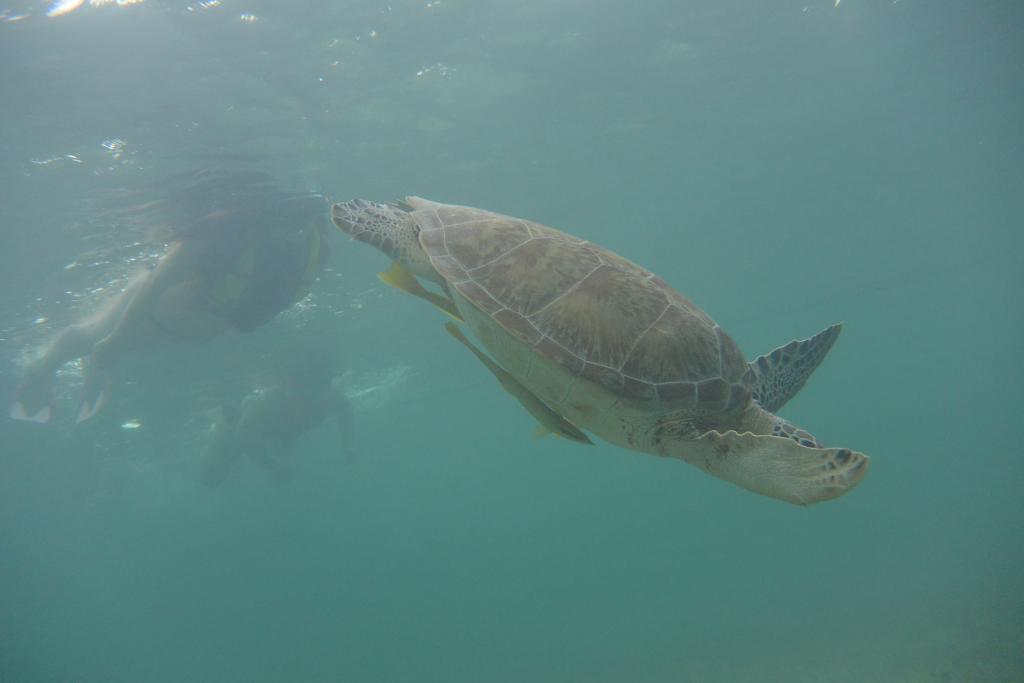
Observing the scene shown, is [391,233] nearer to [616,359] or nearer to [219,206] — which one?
[616,359]

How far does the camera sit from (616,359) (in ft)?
7.24

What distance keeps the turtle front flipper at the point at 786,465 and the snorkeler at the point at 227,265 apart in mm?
11527

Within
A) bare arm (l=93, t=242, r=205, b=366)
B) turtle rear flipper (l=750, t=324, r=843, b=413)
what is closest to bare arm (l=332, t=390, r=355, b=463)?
bare arm (l=93, t=242, r=205, b=366)

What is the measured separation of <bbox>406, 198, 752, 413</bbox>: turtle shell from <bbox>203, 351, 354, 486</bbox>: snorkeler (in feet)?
63.2

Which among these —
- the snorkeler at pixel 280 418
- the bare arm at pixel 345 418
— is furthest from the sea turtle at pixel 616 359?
the bare arm at pixel 345 418

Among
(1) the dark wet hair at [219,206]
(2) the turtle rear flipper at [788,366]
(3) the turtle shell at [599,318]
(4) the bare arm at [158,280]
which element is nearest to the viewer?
(3) the turtle shell at [599,318]

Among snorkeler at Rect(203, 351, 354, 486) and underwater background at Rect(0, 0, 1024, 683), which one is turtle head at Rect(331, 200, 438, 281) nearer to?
underwater background at Rect(0, 0, 1024, 683)

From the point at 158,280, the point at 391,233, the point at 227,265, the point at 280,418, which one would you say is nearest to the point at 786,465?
the point at 391,233

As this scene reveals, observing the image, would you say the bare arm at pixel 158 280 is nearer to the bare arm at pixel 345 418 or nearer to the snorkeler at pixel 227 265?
the snorkeler at pixel 227 265

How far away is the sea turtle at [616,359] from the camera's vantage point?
207cm

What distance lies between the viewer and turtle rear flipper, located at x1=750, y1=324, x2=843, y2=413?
10.0ft

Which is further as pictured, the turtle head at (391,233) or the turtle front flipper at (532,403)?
the turtle head at (391,233)

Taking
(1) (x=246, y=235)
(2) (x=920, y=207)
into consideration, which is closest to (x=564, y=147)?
(1) (x=246, y=235)

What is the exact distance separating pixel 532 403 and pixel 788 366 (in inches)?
69.4
